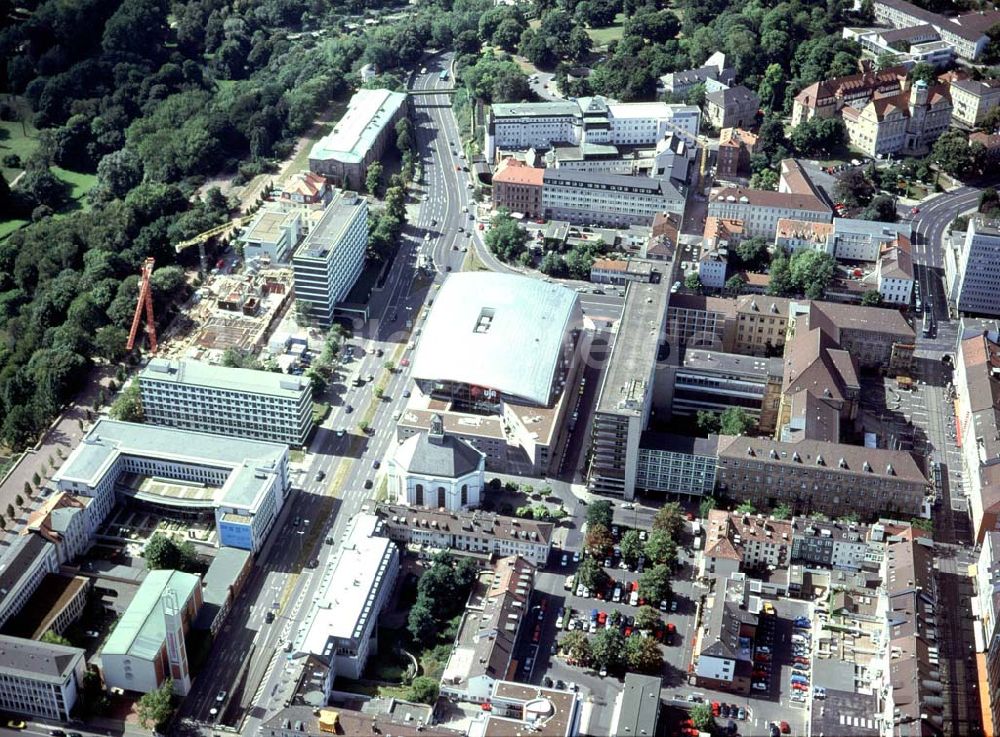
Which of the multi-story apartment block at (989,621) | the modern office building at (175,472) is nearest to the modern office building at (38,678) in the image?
the modern office building at (175,472)

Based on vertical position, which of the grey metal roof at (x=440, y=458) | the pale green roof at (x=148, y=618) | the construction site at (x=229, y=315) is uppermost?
the grey metal roof at (x=440, y=458)

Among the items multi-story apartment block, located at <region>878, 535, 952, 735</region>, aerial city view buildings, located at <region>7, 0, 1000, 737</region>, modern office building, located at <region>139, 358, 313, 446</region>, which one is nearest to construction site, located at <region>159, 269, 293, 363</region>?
aerial city view buildings, located at <region>7, 0, 1000, 737</region>

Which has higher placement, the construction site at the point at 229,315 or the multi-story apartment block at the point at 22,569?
the multi-story apartment block at the point at 22,569

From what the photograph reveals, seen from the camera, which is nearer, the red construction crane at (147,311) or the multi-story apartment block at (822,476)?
the multi-story apartment block at (822,476)

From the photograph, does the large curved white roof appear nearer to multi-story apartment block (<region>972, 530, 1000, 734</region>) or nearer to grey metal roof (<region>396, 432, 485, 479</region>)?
grey metal roof (<region>396, 432, 485, 479</region>)

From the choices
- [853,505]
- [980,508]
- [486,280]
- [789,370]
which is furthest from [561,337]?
[980,508]

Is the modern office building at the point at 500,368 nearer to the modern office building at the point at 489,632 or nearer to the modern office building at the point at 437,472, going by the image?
the modern office building at the point at 437,472

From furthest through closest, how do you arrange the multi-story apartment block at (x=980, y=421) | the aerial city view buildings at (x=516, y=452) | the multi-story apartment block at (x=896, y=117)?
the multi-story apartment block at (x=896, y=117) → the multi-story apartment block at (x=980, y=421) → the aerial city view buildings at (x=516, y=452)

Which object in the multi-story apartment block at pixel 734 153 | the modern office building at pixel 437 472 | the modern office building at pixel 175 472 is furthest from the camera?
the multi-story apartment block at pixel 734 153
